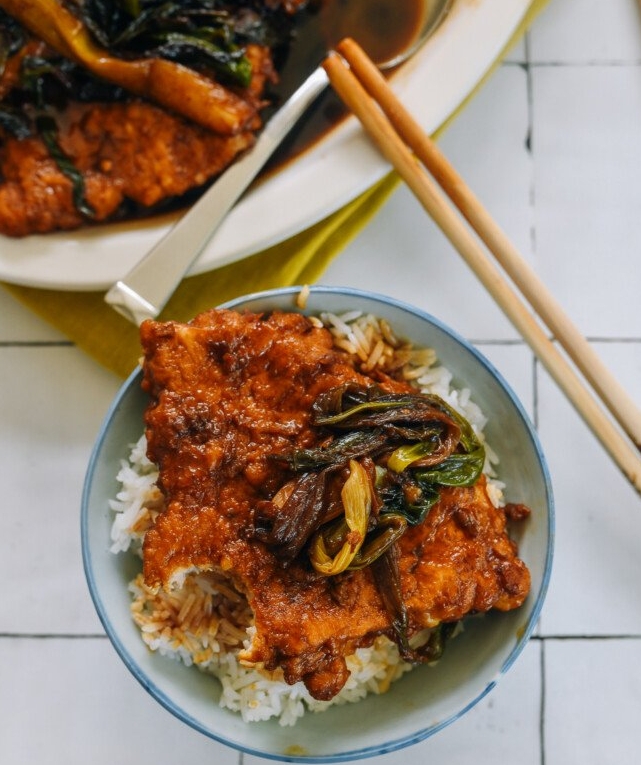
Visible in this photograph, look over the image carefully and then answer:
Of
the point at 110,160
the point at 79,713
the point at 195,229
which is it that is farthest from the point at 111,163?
the point at 79,713

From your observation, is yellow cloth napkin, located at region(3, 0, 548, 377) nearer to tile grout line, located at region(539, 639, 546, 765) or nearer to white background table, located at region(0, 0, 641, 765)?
white background table, located at region(0, 0, 641, 765)

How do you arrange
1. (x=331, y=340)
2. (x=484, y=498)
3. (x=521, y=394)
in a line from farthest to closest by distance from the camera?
(x=521, y=394) < (x=331, y=340) < (x=484, y=498)

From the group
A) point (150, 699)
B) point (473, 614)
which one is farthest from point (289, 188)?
point (150, 699)

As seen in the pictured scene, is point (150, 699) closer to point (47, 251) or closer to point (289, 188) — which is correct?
point (47, 251)

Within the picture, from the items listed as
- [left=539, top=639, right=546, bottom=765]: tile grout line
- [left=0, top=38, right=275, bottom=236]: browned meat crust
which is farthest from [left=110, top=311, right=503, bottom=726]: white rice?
[left=0, top=38, right=275, bottom=236]: browned meat crust

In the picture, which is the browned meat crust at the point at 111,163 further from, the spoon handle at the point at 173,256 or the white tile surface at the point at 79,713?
the white tile surface at the point at 79,713

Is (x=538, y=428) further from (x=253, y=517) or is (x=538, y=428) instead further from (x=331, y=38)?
(x=331, y=38)

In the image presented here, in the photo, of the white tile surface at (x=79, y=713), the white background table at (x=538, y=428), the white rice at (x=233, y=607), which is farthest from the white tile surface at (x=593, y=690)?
the white tile surface at (x=79, y=713)
